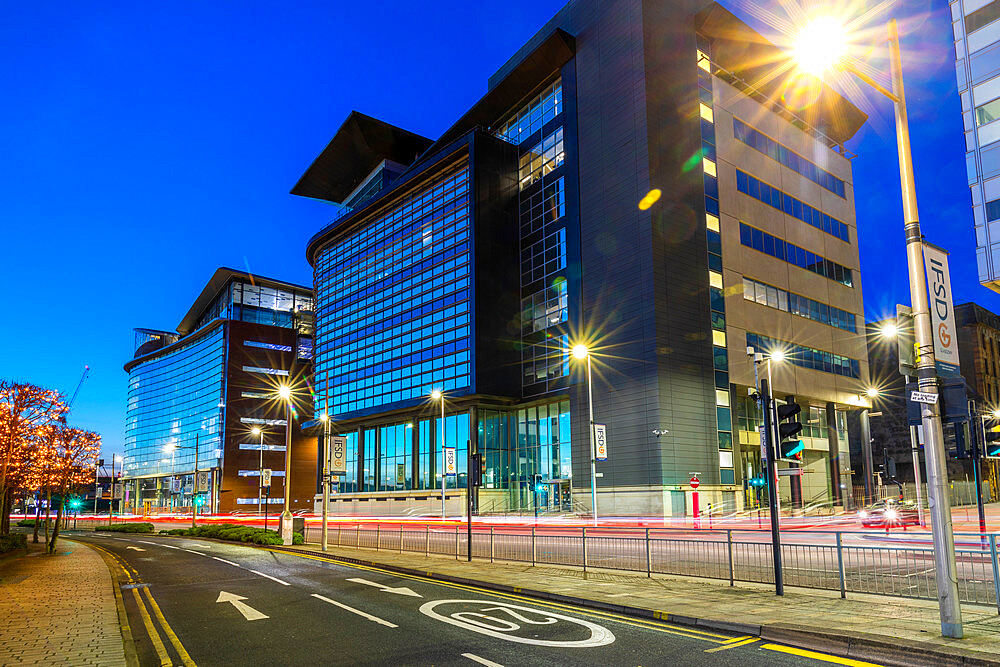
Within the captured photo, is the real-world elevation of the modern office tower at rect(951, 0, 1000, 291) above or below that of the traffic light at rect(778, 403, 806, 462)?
above

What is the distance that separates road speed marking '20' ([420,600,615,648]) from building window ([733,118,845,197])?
55.7 meters

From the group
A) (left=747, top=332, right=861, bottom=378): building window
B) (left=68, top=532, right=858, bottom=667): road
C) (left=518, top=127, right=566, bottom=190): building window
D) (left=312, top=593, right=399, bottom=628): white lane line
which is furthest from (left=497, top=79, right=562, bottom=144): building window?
(left=312, top=593, right=399, bottom=628): white lane line

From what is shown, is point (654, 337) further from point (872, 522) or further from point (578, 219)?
point (872, 522)

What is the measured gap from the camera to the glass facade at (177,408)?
116 m

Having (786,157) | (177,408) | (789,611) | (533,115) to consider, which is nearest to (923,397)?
(789,611)

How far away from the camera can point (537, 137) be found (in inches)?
2586

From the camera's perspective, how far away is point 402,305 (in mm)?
71125

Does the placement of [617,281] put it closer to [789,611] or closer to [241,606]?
[789,611]

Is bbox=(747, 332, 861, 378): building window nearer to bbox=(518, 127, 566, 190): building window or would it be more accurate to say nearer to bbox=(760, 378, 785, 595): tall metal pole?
bbox=(518, 127, 566, 190): building window

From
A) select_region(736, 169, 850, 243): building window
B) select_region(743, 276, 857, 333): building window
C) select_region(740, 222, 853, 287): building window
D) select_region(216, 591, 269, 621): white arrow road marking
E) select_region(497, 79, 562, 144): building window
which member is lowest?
select_region(216, 591, 269, 621): white arrow road marking

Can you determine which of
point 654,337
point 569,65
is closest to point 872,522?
point 654,337

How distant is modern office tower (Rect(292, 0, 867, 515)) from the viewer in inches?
2064

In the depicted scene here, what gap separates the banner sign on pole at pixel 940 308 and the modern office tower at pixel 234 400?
104 metres

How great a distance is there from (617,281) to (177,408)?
103263 mm
